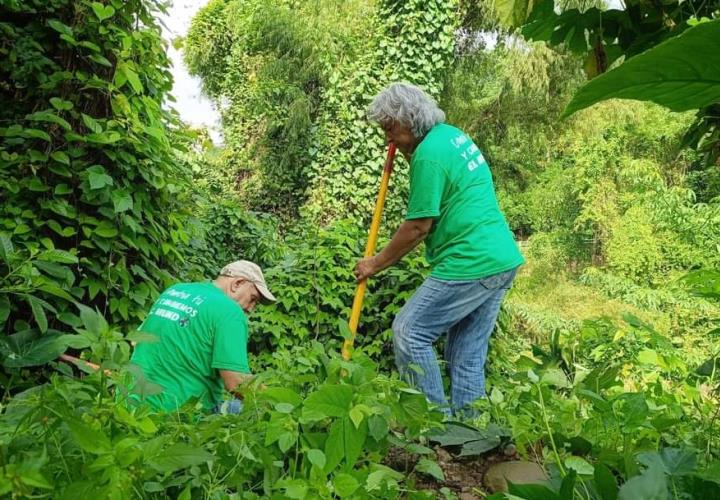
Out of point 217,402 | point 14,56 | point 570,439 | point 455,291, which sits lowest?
point 217,402

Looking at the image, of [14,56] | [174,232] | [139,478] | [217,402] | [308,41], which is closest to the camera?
[139,478]

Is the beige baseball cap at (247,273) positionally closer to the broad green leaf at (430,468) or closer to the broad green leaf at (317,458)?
the broad green leaf at (430,468)

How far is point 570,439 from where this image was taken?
136 cm

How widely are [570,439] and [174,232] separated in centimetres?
232

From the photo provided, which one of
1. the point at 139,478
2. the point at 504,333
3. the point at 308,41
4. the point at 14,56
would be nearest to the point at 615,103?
the point at 308,41

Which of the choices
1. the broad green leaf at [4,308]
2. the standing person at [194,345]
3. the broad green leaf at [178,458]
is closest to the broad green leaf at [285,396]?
the broad green leaf at [178,458]

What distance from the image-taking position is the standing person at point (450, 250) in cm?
292

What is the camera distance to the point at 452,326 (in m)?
3.10

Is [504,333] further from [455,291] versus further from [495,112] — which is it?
[495,112]

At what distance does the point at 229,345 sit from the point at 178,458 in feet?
5.43

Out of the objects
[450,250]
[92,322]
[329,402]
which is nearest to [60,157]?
[92,322]

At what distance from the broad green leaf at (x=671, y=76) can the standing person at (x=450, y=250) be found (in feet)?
7.84

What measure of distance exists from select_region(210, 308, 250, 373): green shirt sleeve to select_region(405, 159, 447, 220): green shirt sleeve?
40.5 inches

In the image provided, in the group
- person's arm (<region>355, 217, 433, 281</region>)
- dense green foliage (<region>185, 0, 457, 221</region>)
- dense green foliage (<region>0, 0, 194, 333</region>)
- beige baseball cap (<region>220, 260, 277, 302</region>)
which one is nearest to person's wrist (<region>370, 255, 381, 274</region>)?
person's arm (<region>355, 217, 433, 281</region>)
